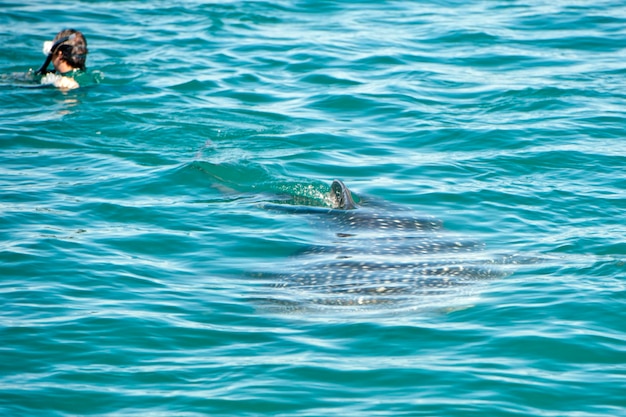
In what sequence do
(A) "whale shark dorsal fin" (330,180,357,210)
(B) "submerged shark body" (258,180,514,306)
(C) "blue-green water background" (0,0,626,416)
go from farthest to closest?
(A) "whale shark dorsal fin" (330,180,357,210)
(B) "submerged shark body" (258,180,514,306)
(C) "blue-green water background" (0,0,626,416)

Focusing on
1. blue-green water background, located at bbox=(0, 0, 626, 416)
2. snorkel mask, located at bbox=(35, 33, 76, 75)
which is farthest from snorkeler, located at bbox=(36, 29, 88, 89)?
blue-green water background, located at bbox=(0, 0, 626, 416)

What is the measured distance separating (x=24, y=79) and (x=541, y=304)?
430 inches

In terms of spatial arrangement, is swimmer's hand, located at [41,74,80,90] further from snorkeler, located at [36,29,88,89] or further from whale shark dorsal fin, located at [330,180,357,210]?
whale shark dorsal fin, located at [330,180,357,210]

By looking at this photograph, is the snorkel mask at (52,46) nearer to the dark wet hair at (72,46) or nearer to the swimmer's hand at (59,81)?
the dark wet hair at (72,46)

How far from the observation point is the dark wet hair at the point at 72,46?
50.4 feet

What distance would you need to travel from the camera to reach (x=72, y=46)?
1544 centimetres

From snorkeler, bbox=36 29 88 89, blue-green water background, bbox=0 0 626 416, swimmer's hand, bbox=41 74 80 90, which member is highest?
snorkeler, bbox=36 29 88 89

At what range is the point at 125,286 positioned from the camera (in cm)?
862

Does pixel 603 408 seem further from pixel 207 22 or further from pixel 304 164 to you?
pixel 207 22

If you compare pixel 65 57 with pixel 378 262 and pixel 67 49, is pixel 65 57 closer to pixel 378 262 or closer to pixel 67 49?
pixel 67 49

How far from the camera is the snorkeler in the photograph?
50.4 feet

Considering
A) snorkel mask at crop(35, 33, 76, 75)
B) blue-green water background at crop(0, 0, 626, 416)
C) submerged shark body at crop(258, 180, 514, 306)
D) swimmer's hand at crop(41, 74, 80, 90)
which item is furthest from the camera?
swimmer's hand at crop(41, 74, 80, 90)

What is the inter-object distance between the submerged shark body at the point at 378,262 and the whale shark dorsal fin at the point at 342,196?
11mm

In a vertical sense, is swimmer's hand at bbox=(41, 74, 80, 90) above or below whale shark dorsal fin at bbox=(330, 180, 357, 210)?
above
